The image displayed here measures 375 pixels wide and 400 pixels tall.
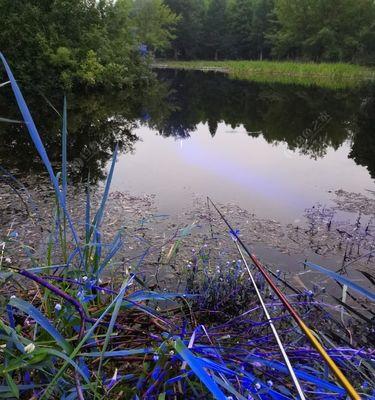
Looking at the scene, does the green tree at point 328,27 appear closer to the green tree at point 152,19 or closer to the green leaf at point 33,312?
the green tree at point 152,19

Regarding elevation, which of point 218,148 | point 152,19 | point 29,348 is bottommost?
point 218,148

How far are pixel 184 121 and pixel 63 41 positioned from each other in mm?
10682

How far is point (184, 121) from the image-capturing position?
49.3ft

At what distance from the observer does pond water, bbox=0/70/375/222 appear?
7.42m

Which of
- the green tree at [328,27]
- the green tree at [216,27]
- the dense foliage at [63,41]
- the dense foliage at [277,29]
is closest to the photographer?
the dense foliage at [63,41]

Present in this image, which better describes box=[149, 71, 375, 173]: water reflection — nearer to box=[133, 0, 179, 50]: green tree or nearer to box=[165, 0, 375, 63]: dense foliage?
box=[165, 0, 375, 63]: dense foliage

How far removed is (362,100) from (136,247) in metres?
19.1

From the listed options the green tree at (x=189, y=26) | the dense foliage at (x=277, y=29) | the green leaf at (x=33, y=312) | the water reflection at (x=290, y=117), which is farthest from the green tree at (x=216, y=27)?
the green leaf at (x=33, y=312)

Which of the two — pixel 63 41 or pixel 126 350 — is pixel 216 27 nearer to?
pixel 63 41

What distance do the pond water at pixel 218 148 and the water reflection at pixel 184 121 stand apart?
4 centimetres

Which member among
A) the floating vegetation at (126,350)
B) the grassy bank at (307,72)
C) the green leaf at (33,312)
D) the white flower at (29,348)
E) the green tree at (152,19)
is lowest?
the grassy bank at (307,72)

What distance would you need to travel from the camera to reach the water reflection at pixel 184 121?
940 cm

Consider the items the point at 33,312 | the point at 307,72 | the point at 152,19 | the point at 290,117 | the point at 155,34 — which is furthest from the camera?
the point at 152,19

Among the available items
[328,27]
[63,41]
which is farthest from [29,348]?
[328,27]
